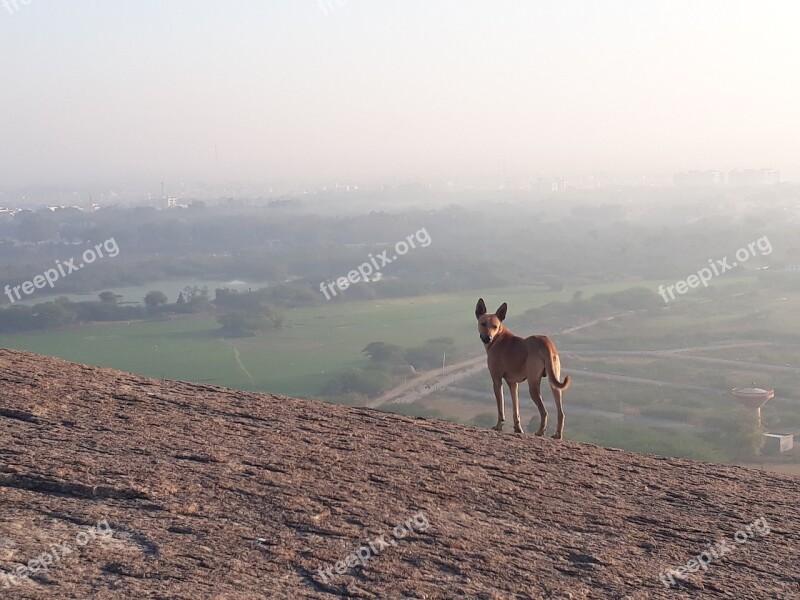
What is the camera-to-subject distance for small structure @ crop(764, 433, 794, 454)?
2394 cm

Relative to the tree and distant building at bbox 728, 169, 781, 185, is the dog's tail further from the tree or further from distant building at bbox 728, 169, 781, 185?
distant building at bbox 728, 169, 781, 185

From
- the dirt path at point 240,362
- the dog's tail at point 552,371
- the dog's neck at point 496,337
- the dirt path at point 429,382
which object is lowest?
the dirt path at point 429,382

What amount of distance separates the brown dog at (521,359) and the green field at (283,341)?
2414 cm

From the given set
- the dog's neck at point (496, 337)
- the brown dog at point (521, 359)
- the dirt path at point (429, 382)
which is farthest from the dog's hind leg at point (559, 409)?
the dirt path at point (429, 382)

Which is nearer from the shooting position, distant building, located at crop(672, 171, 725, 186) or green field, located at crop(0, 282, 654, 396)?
green field, located at crop(0, 282, 654, 396)

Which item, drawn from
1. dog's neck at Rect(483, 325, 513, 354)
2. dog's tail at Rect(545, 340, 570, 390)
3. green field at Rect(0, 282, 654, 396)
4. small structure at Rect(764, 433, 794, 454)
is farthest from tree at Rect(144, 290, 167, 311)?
dog's tail at Rect(545, 340, 570, 390)

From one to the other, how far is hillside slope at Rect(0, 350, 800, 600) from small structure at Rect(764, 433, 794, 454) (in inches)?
682

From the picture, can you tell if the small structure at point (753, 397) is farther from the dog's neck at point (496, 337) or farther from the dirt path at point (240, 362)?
the dog's neck at point (496, 337)

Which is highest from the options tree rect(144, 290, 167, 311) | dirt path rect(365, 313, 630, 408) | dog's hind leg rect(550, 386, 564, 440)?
dog's hind leg rect(550, 386, 564, 440)

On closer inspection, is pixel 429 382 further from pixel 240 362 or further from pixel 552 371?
pixel 552 371

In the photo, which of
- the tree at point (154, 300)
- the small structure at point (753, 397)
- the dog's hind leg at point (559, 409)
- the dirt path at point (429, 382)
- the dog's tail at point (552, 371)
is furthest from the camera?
the tree at point (154, 300)

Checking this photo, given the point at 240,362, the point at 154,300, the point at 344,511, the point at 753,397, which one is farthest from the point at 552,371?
the point at 154,300

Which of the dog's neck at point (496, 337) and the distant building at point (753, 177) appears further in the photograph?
the distant building at point (753, 177)

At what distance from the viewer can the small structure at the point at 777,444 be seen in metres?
23.9
